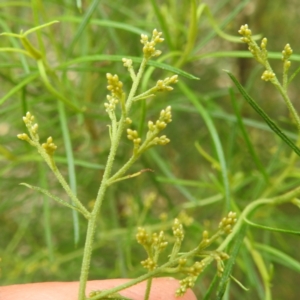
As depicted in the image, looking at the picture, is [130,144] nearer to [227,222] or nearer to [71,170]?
[71,170]

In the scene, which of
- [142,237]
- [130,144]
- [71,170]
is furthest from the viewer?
[130,144]

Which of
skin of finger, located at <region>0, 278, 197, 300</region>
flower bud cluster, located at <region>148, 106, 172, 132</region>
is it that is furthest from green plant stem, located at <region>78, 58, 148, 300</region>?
skin of finger, located at <region>0, 278, 197, 300</region>

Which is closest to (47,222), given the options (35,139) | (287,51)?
(35,139)

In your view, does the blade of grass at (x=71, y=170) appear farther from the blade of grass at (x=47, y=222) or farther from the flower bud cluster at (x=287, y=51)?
the flower bud cluster at (x=287, y=51)

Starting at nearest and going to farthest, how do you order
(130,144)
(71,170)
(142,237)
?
(142,237) < (71,170) < (130,144)

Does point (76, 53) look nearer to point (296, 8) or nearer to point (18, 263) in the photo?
point (18, 263)

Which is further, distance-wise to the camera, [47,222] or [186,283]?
[47,222]

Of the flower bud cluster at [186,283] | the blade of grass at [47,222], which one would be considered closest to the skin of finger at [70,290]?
the blade of grass at [47,222]
